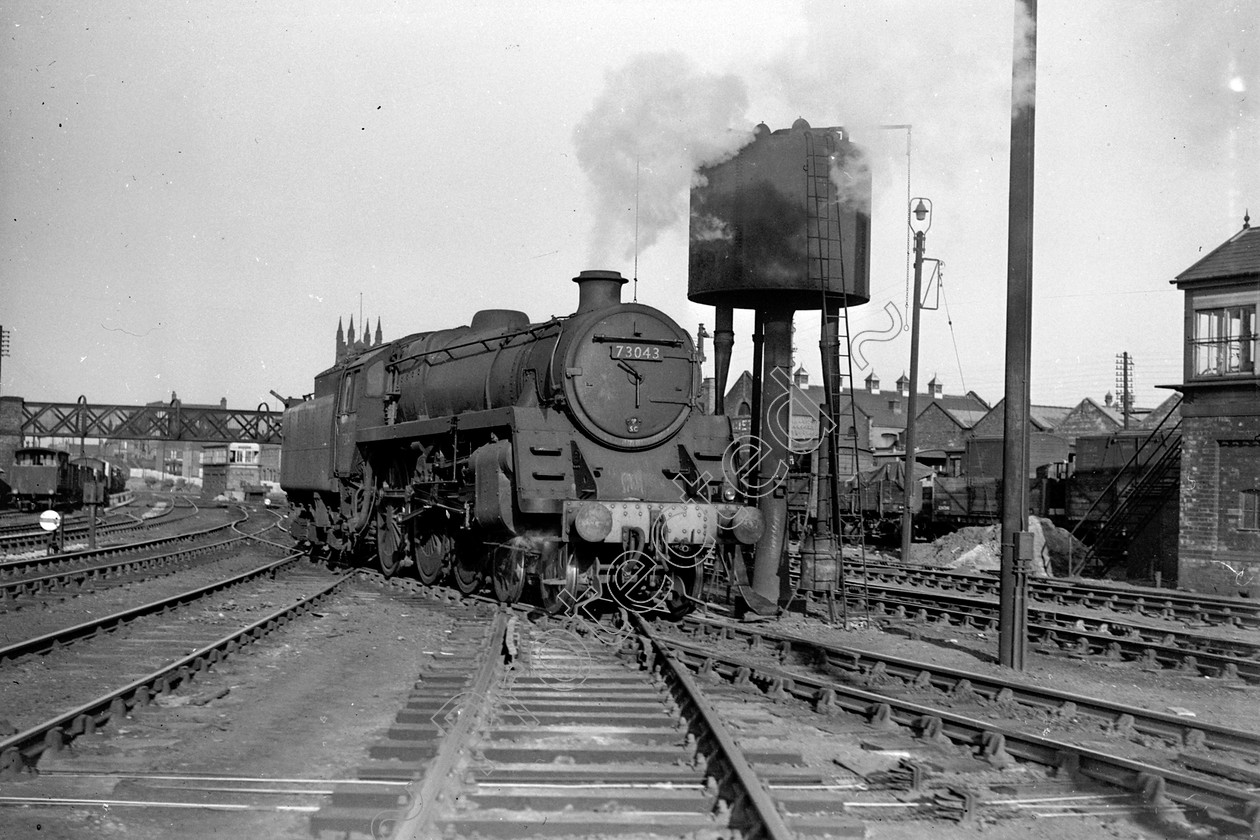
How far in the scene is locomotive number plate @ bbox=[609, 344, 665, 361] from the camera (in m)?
11.7

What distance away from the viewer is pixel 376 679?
844 cm

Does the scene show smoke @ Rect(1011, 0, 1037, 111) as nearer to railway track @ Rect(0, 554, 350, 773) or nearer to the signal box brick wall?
railway track @ Rect(0, 554, 350, 773)

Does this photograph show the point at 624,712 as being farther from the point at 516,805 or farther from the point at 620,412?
the point at 620,412

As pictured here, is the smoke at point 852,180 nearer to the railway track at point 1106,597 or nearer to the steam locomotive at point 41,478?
the railway track at point 1106,597

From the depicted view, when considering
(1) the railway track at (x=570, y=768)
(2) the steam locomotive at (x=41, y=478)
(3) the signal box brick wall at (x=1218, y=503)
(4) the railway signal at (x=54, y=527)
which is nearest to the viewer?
(1) the railway track at (x=570, y=768)

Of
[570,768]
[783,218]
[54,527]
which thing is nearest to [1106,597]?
[783,218]

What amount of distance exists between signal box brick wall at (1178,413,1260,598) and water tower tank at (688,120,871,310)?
30.3 ft

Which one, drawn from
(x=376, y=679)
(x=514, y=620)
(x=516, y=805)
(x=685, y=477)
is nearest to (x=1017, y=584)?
(x=685, y=477)

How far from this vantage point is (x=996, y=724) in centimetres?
680

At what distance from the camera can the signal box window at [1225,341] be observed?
2000 centimetres

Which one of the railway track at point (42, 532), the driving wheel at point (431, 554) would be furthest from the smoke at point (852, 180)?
the railway track at point (42, 532)

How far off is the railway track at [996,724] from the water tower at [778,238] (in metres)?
4.83

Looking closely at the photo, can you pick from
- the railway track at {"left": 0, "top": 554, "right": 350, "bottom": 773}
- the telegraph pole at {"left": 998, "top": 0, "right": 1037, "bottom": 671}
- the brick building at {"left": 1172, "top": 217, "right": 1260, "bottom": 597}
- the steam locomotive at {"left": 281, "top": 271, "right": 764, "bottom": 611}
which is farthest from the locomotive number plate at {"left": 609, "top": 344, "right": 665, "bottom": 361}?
the brick building at {"left": 1172, "top": 217, "right": 1260, "bottom": 597}

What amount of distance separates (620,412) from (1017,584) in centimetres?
418
